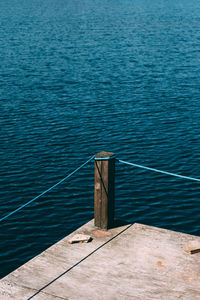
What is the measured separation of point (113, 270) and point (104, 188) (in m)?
2.22

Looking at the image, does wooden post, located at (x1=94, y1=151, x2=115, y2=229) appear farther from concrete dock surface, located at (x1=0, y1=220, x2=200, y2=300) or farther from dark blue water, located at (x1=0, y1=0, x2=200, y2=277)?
dark blue water, located at (x1=0, y1=0, x2=200, y2=277)

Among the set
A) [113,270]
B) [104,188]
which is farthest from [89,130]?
[113,270]

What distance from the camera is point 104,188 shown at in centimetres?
1166

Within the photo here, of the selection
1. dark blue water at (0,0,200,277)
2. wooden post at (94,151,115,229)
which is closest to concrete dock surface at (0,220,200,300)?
wooden post at (94,151,115,229)

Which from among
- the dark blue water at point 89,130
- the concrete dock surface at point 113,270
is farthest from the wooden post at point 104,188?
the dark blue water at point 89,130

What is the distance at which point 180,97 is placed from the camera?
109 feet

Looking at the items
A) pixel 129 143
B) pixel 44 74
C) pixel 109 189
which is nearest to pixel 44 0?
pixel 44 74

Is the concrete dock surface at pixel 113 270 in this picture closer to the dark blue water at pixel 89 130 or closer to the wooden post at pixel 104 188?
the wooden post at pixel 104 188

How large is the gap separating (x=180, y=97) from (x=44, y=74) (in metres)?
12.7

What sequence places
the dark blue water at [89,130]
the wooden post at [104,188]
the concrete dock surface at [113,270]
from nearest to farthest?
the concrete dock surface at [113,270] → the wooden post at [104,188] → the dark blue water at [89,130]

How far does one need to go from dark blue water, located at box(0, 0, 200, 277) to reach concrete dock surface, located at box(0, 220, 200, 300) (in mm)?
3878

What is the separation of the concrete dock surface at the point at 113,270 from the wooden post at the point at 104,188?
0.31 metres

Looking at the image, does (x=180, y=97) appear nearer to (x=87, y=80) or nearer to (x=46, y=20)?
(x=87, y=80)

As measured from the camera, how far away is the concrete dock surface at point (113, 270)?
9.35 metres
